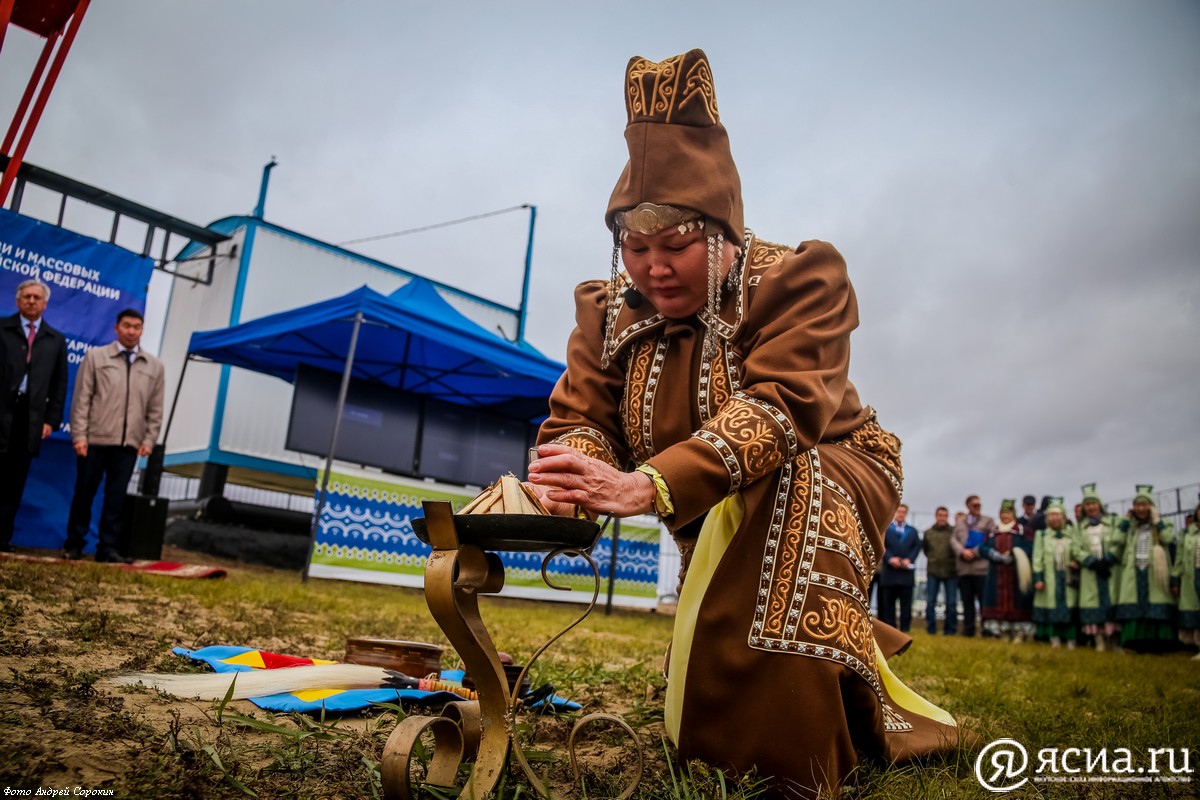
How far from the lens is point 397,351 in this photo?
34.3 ft

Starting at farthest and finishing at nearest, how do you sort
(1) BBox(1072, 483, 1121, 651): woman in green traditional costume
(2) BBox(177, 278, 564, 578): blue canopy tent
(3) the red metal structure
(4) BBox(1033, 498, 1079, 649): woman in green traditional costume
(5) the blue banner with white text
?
(4) BBox(1033, 498, 1079, 649): woman in green traditional costume
(1) BBox(1072, 483, 1121, 651): woman in green traditional costume
(2) BBox(177, 278, 564, 578): blue canopy tent
(5) the blue banner with white text
(3) the red metal structure

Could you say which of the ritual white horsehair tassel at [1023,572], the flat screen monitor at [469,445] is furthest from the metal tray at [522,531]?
the ritual white horsehair tassel at [1023,572]

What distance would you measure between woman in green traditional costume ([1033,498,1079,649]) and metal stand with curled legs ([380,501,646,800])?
432 inches

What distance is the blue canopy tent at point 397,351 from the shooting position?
8.25 meters

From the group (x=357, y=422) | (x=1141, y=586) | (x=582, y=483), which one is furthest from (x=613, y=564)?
(x=582, y=483)

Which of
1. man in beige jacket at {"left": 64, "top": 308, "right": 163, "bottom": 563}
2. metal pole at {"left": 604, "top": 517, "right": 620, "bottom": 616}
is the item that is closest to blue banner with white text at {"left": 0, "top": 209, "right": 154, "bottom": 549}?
man in beige jacket at {"left": 64, "top": 308, "right": 163, "bottom": 563}

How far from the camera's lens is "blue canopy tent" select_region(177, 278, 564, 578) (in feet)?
27.1

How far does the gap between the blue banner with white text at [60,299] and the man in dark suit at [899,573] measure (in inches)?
363

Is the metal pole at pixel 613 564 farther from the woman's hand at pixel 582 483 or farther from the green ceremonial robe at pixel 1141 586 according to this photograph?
the woman's hand at pixel 582 483

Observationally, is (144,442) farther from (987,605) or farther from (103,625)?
(987,605)

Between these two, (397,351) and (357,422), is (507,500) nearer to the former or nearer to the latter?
(397,351)

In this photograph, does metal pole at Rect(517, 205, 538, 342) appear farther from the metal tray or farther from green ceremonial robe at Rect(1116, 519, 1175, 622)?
the metal tray

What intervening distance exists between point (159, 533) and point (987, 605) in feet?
37.5

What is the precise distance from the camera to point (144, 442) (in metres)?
6.83
